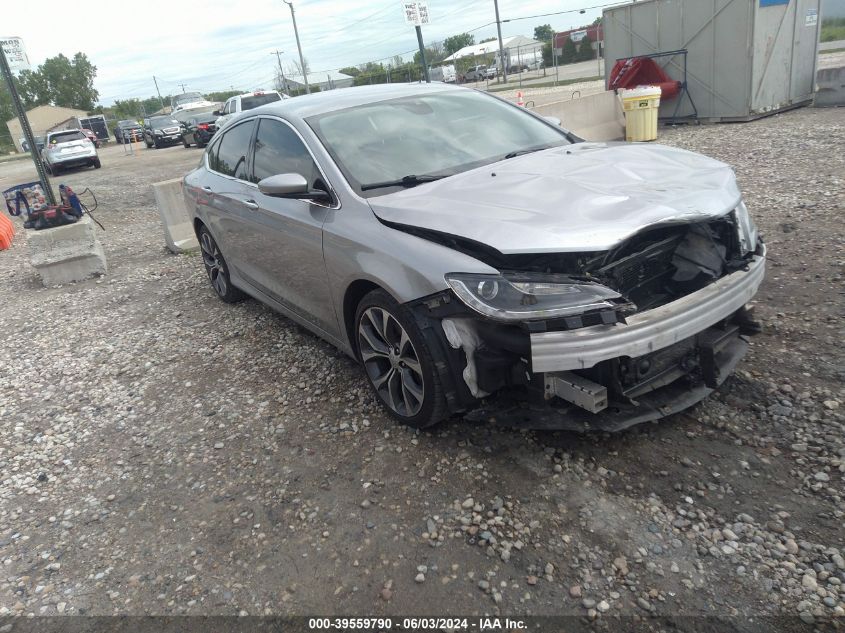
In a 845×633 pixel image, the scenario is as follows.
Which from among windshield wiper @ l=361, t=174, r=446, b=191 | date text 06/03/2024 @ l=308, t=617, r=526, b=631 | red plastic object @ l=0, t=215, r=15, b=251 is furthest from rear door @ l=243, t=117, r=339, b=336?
red plastic object @ l=0, t=215, r=15, b=251

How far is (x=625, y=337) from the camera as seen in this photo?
2686 mm

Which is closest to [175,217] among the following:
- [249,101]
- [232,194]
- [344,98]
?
[232,194]

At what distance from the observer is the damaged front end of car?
2.71 m

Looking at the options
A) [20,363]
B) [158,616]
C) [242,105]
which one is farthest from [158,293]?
[242,105]

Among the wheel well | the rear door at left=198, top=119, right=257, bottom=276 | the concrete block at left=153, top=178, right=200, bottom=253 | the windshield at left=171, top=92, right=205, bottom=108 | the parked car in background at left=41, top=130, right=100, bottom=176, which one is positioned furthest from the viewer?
the windshield at left=171, top=92, right=205, bottom=108

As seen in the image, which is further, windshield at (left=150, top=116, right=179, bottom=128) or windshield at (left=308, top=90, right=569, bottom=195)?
windshield at (left=150, top=116, right=179, bottom=128)

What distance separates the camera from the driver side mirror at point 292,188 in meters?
3.59

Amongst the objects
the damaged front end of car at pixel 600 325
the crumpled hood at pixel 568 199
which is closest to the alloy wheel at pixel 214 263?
the crumpled hood at pixel 568 199

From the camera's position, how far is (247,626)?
245 centimetres

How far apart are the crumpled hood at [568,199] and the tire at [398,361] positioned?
0.50m

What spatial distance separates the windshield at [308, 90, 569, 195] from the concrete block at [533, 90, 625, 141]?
7477 millimetres

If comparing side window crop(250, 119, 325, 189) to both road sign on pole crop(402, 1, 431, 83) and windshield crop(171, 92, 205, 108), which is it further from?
windshield crop(171, 92, 205, 108)

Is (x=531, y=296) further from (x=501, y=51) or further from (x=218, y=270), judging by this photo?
(x=501, y=51)

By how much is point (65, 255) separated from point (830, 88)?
50.0ft
